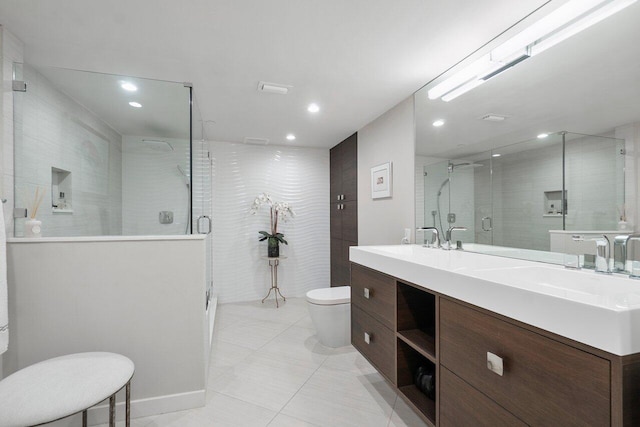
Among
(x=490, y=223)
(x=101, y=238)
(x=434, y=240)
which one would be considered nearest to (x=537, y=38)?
(x=490, y=223)

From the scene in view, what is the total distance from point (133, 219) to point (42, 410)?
1.14 m

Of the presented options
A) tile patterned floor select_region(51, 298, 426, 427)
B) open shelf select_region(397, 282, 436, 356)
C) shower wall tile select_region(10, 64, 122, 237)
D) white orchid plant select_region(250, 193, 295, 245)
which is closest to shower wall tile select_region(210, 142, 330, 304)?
white orchid plant select_region(250, 193, 295, 245)

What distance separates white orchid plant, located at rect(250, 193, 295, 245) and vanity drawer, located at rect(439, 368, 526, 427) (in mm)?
2870

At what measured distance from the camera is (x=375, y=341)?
6.04 feet

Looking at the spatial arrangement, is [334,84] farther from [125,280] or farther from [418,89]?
[125,280]

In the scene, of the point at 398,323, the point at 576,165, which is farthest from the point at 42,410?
the point at 576,165

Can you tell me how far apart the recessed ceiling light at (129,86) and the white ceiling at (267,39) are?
0.36ft

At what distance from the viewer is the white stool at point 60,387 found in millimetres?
1079

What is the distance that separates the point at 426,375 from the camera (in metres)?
1.58

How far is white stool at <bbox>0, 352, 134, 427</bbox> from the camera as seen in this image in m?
1.08

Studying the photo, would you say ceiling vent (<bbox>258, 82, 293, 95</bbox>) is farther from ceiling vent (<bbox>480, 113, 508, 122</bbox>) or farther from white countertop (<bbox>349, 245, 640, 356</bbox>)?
white countertop (<bbox>349, 245, 640, 356</bbox>)

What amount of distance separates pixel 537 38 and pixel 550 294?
1.25 meters

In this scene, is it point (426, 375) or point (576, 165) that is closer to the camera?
point (576, 165)

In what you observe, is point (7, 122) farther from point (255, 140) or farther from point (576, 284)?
point (576, 284)
